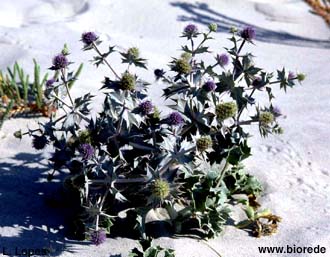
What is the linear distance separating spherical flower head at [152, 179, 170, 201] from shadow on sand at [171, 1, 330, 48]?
3.33 metres

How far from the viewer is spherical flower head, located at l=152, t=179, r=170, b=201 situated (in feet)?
7.99

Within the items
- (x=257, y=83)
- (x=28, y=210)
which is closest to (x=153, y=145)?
(x=257, y=83)

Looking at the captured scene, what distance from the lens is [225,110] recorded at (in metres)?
2.52

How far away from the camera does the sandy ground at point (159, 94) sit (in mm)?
2801

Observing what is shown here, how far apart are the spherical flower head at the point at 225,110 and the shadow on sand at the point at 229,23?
311 centimetres

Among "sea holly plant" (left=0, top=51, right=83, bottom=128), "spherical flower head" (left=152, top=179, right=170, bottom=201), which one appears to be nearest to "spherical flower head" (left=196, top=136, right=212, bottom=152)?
"spherical flower head" (left=152, top=179, right=170, bottom=201)

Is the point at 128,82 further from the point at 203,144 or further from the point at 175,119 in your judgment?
the point at 203,144

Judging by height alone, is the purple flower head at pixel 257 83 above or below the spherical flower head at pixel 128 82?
above

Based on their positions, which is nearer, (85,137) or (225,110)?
(225,110)

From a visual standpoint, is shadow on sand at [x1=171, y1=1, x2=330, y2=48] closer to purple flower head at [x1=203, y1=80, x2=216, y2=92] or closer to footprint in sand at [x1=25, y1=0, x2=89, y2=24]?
footprint in sand at [x1=25, y1=0, x2=89, y2=24]

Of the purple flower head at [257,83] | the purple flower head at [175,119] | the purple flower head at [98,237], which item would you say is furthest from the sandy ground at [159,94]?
the purple flower head at [257,83]

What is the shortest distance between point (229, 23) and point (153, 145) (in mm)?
3533

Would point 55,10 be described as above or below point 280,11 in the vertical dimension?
below

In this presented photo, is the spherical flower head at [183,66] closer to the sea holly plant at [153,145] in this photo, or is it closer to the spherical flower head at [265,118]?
the sea holly plant at [153,145]
